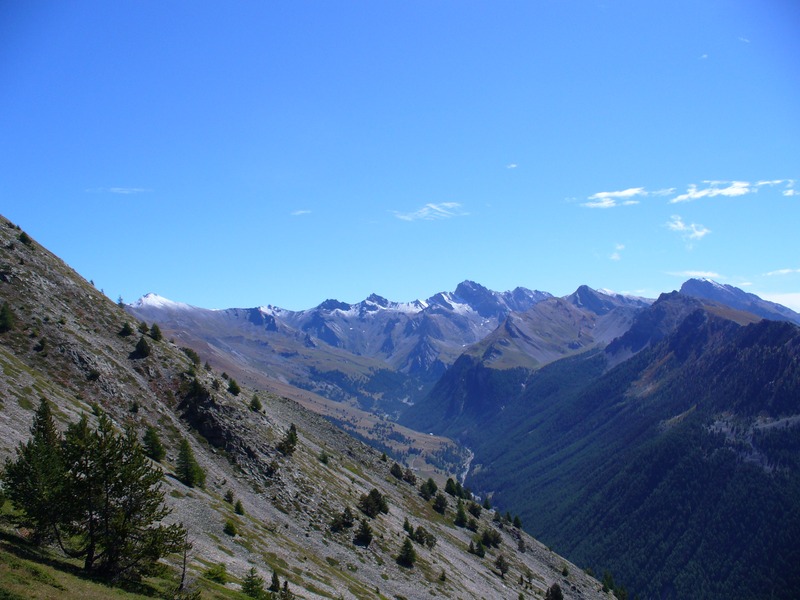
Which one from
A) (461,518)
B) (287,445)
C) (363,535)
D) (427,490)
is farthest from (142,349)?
(461,518)

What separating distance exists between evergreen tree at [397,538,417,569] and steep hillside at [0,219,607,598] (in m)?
1.24

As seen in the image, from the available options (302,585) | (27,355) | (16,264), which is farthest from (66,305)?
(302,585)

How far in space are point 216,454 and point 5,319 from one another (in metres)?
36.6

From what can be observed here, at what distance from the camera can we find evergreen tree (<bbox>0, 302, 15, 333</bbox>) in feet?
265

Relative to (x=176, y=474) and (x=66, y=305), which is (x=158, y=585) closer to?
(x=176, y=474)

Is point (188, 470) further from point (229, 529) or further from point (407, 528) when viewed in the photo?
point (407, 528)

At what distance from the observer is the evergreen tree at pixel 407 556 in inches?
3275

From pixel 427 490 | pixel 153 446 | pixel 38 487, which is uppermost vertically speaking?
pixel 38 487

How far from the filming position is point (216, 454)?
85.2 meters

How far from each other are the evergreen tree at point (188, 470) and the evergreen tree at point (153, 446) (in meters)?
3.11

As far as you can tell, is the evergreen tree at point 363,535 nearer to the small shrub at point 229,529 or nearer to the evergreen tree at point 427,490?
the small shrub at point 229,529

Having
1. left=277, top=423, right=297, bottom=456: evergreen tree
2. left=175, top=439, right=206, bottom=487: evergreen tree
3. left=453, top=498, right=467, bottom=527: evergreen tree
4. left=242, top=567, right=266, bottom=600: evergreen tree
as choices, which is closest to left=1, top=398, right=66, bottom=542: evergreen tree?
left=242, top=567, right=266, bottom=600: evergreen tree

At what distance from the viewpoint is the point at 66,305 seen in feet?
322

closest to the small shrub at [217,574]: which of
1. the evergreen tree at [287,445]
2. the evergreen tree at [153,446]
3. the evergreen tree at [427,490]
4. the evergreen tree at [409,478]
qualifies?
the evergreen tree at [153,446]
